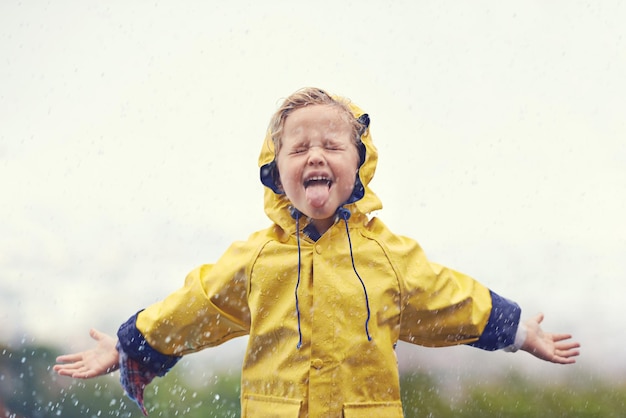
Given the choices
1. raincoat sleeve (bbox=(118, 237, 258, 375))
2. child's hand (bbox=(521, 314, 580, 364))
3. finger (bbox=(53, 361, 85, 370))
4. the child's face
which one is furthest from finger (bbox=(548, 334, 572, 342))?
finger (bbox=(53, 361, 85, 370))

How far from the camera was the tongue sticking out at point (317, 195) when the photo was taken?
311cm

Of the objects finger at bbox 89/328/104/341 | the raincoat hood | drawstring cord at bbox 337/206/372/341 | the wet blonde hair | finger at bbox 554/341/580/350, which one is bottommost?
finger at bbox 89/328/104/341

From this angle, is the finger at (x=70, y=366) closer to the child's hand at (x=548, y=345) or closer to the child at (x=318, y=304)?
the child at (x=318, y=304)

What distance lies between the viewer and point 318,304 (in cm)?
306

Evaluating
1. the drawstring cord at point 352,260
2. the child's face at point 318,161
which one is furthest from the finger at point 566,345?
the child's face at point 318,161

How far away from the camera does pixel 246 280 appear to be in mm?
3254

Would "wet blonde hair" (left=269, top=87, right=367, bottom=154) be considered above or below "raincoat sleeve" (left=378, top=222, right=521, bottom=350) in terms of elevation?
above

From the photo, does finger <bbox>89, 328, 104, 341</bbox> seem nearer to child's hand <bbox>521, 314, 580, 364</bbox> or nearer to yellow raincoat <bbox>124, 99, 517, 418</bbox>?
yellow raincoat <bbox>124, 99, 517, 418</bbox>

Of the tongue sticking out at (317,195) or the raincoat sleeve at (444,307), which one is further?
the raincoat sleeve at (444,307)

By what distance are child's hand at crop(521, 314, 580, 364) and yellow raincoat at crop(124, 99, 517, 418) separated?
13 cm

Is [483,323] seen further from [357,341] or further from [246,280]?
[246,280]

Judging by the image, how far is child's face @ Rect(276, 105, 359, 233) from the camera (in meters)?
3.15

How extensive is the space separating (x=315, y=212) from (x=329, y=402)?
80 cm

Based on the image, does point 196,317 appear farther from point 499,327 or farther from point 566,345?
point 566,345
